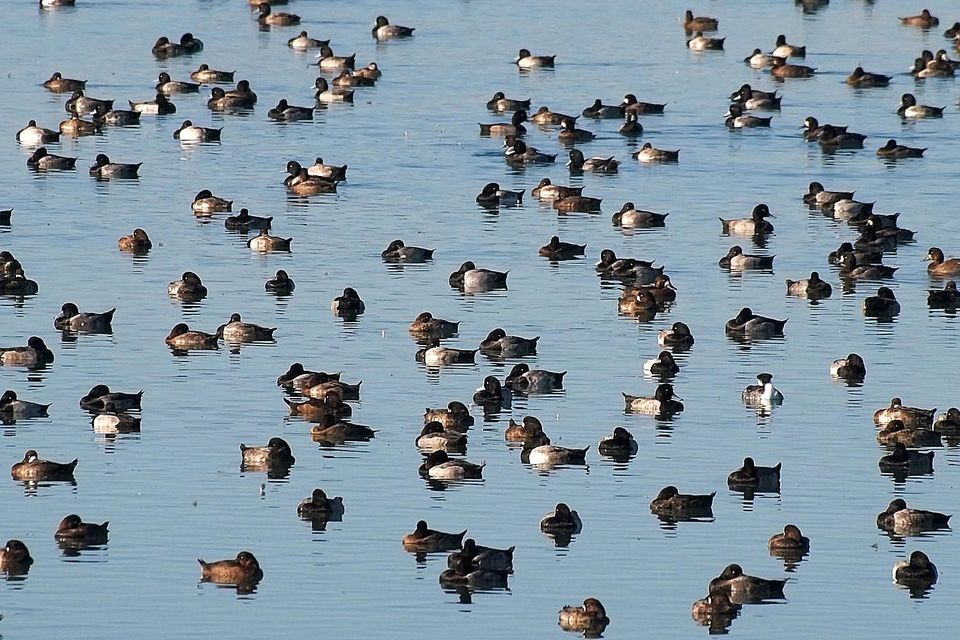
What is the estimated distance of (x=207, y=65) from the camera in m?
115

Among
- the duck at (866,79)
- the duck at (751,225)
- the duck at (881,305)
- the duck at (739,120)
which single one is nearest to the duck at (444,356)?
the duck at (881,305)

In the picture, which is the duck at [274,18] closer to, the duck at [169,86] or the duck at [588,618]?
the duck at [169,86]

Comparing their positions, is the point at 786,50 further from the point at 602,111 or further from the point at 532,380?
the point at 532,380

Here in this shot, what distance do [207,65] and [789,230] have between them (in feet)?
150

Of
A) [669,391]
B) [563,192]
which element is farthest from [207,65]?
[669,391]

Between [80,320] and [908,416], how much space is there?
21255mm

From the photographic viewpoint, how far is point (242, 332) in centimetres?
5831

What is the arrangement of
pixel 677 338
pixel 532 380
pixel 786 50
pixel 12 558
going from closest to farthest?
1. pixel 12 558
2. pixel 532 380
3. pixel 677 338
4. pixel 786 50

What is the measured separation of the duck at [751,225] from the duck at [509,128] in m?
21.5

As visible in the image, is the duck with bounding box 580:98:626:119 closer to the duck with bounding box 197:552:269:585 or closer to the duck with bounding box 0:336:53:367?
the duck with bounding box 0:336:53:367

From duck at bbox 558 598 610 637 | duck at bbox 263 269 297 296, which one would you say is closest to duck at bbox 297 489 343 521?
duck at bbox 558 598 610 637

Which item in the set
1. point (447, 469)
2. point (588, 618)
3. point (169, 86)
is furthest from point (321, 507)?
point (169, 86)

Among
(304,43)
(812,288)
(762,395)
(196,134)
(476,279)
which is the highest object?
(304,43)

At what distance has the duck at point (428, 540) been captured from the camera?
4056cm
